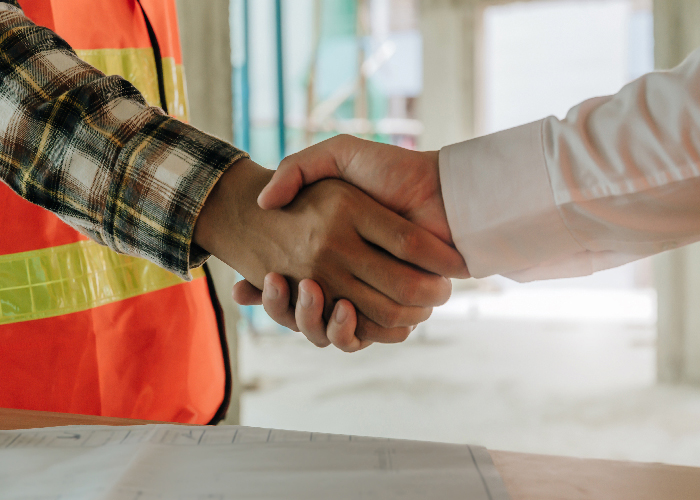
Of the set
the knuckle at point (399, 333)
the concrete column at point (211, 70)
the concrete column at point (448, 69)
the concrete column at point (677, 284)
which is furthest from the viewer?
the concrete column at point (448, 69)

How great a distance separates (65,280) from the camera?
75cm

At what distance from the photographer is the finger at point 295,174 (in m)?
0.71

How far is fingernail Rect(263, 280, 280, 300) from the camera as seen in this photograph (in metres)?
0.75

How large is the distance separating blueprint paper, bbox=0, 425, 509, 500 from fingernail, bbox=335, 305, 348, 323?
28 cm

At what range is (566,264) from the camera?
28.7 inches

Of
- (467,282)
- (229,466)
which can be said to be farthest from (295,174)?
(467,282)

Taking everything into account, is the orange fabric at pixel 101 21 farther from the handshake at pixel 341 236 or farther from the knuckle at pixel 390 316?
the knuckle at pixel 390 316

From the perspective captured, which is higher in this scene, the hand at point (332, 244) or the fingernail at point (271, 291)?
the hand at point (332, 244)

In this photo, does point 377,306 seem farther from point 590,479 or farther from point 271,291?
point 590,479

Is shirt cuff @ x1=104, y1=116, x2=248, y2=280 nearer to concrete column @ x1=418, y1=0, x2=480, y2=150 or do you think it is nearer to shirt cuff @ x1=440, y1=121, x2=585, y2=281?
shirt cuff @ x1=440, y1=121, x2=585, y2=281

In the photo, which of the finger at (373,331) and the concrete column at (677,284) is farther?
the concrete column at (677,284)

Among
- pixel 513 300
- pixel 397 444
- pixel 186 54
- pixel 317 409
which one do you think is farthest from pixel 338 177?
pixel 513 300

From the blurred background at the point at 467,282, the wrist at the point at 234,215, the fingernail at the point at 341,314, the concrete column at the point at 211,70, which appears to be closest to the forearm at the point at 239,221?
the wrist at the point at 234,215

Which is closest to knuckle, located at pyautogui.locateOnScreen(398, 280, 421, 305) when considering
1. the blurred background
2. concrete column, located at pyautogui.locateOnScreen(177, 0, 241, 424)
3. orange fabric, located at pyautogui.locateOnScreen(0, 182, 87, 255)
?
orange fabric, located at pyautogui.locateOnScreen(0, 182, 87, 255)
